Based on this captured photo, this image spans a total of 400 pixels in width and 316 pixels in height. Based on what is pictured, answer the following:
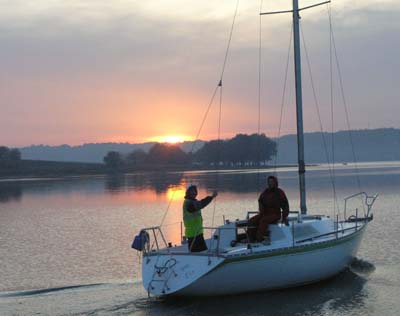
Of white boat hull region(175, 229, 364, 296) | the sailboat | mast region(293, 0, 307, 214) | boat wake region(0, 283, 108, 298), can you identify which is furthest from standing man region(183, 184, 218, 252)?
mast region(293, 0, 307, 214)

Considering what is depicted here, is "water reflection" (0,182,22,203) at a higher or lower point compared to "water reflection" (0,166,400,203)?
lower

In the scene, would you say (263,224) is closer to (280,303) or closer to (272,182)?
(272,182)

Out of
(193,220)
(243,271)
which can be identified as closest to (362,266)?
(243,271)

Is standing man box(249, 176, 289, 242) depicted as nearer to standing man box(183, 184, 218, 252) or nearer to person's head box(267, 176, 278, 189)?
person's head box(267, 176, 278, 189)

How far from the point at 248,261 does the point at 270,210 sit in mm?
2144

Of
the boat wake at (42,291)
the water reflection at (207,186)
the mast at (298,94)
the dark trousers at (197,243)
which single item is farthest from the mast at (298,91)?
the water reflection at (207,186)

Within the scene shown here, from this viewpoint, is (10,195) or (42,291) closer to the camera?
(42,291)

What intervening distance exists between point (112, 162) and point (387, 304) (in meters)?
159

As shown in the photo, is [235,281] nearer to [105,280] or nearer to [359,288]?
[359,288]

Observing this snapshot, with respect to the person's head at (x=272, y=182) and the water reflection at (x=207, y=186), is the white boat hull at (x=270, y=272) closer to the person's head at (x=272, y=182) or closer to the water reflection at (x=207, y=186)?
the person's head at (x=272, y=182)

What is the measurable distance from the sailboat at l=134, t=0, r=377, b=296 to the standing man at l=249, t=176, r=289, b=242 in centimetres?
20

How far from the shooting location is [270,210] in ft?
50.4

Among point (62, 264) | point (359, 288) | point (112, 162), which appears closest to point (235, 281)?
point (359, 288)

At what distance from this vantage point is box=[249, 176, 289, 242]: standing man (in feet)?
49.7
